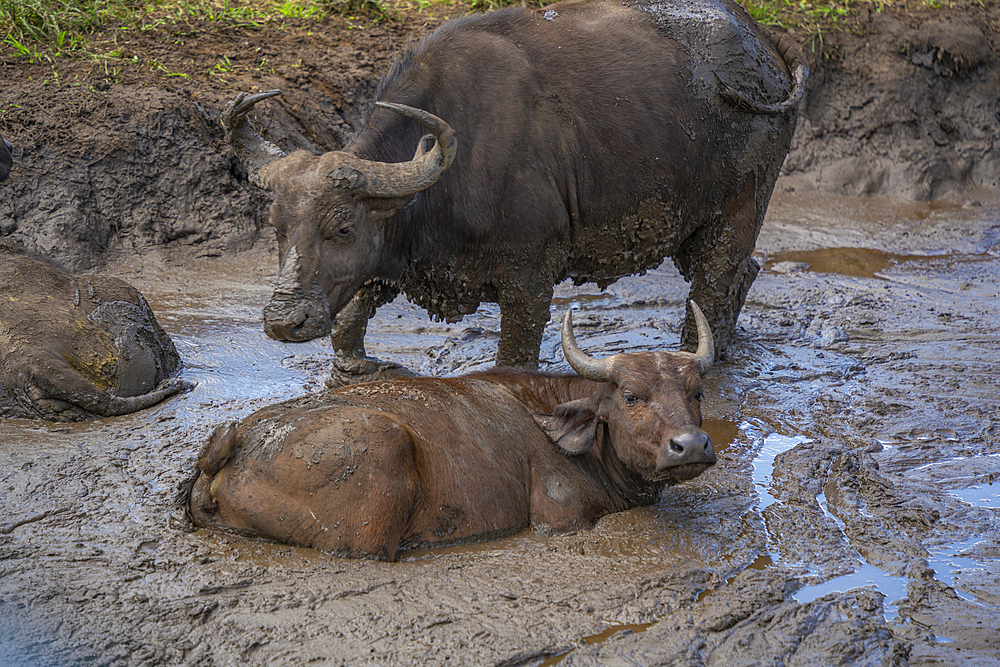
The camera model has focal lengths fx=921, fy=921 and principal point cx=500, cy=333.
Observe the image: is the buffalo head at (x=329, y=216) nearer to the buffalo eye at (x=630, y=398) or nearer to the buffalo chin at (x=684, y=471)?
the buffalo eye at (x=630, y=398)

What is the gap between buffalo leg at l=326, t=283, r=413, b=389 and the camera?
6062 millimetres

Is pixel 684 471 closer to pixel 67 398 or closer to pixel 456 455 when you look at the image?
pixel 456 455

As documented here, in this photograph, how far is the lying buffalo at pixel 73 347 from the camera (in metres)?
5.30

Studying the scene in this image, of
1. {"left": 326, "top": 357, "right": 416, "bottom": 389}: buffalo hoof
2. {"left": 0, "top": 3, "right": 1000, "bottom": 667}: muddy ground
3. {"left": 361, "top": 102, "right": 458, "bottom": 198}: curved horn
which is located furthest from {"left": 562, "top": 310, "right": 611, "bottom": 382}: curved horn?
{"left": 326, "top": 357, "right": 416, "bottom": 389}: buffalo hoof

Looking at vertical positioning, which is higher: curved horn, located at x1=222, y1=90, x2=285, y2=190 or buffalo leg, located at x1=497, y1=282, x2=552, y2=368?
curved horn, located at x1=222, y1=90, x2=285, y2=190

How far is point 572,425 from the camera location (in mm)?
4719

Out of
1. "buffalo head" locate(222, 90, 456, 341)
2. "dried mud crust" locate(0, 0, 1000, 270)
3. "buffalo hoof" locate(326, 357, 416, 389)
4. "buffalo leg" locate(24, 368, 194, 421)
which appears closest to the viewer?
"buffalo head" locate(222, 90, 456, 341)

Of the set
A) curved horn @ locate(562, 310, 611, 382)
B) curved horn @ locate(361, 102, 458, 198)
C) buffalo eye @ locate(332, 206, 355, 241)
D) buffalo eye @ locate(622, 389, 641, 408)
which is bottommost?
buffalo eye @ locate(622, 389, 641, 408)

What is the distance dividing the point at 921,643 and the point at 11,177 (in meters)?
7.78

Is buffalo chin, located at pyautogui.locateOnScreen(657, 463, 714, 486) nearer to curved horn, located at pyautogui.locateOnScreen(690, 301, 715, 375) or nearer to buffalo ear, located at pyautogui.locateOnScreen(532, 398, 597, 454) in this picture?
buffalo ear, located at pyautogui.locateOnScreen(532, 398, 597, 454)

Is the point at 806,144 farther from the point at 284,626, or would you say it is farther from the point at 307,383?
the point at 284,626

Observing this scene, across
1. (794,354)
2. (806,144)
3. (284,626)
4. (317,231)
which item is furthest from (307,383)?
(806,144)

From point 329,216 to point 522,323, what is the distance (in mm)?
1533

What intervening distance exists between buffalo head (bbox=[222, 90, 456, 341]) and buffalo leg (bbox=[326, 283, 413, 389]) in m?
0.94
